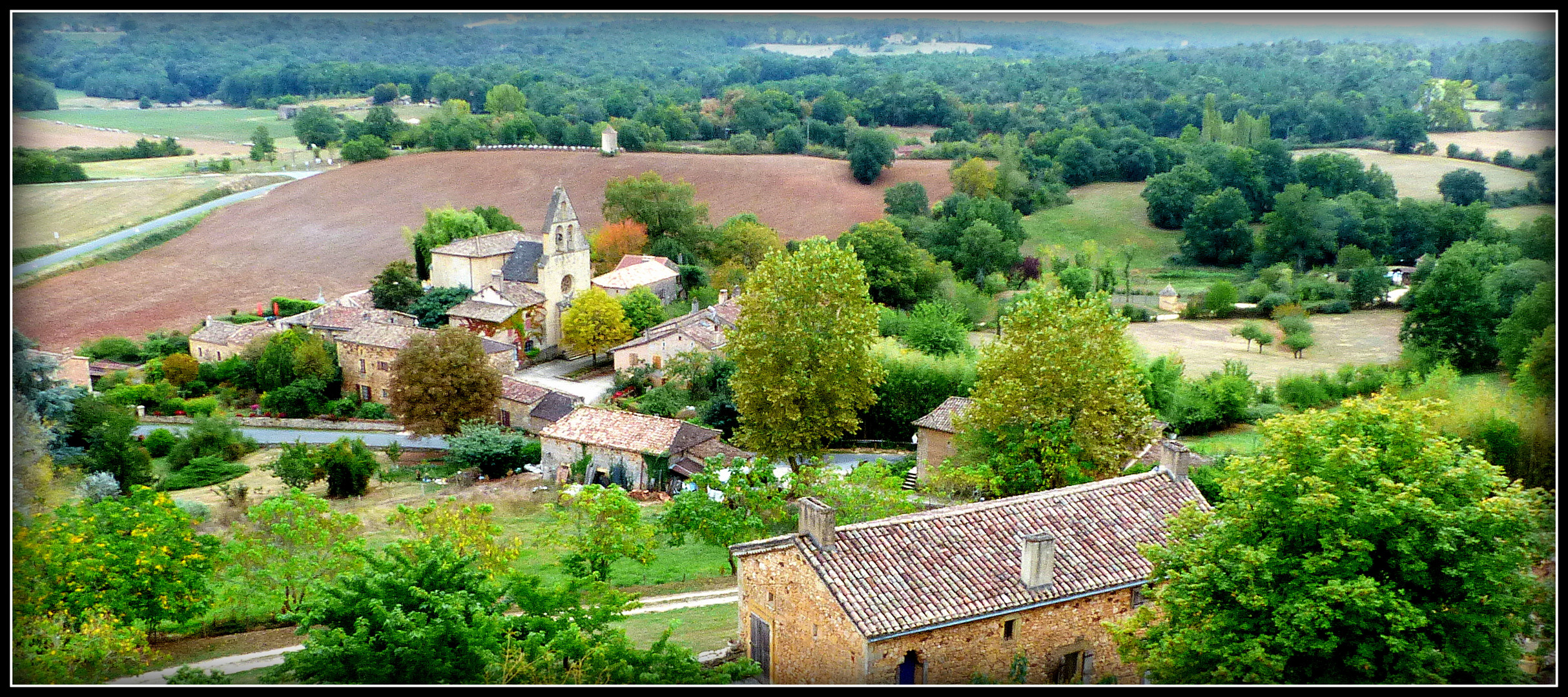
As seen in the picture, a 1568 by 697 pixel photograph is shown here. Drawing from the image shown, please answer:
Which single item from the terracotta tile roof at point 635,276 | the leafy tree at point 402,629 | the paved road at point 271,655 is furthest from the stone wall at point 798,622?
the terracotta tile roof at point 635,276

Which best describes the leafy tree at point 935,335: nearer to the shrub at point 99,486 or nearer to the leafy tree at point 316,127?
the shrub at point 99,486

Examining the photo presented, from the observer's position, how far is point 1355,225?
6481 centimetres

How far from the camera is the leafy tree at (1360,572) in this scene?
12.6 meters

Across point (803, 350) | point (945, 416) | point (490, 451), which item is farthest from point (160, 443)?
point (945, 416)

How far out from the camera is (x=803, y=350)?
29.1 m

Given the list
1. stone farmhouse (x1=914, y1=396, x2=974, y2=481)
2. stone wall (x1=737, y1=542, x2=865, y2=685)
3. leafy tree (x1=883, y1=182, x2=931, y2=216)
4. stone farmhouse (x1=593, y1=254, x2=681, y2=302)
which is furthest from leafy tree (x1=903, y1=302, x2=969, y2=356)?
stone wall (x1=737, y1=542, x2=865, y2=685)

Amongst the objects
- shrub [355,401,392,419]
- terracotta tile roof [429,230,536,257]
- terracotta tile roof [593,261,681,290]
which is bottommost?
shrub [355,401,392,419]

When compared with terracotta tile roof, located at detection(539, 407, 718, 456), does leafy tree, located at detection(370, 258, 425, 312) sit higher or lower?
higher

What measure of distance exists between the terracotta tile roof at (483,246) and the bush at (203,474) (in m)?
16.3

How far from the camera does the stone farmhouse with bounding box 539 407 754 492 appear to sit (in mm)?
33469

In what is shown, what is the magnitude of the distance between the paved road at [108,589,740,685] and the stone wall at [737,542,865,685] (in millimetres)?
1192

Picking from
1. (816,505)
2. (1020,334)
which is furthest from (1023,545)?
(1020,334)

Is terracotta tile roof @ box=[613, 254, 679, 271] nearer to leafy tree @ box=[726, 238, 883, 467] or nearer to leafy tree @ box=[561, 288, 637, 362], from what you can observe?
leafy tree @ box=[561, 288, 637, 362]

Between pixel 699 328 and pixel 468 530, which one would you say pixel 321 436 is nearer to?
pixel 699 328
